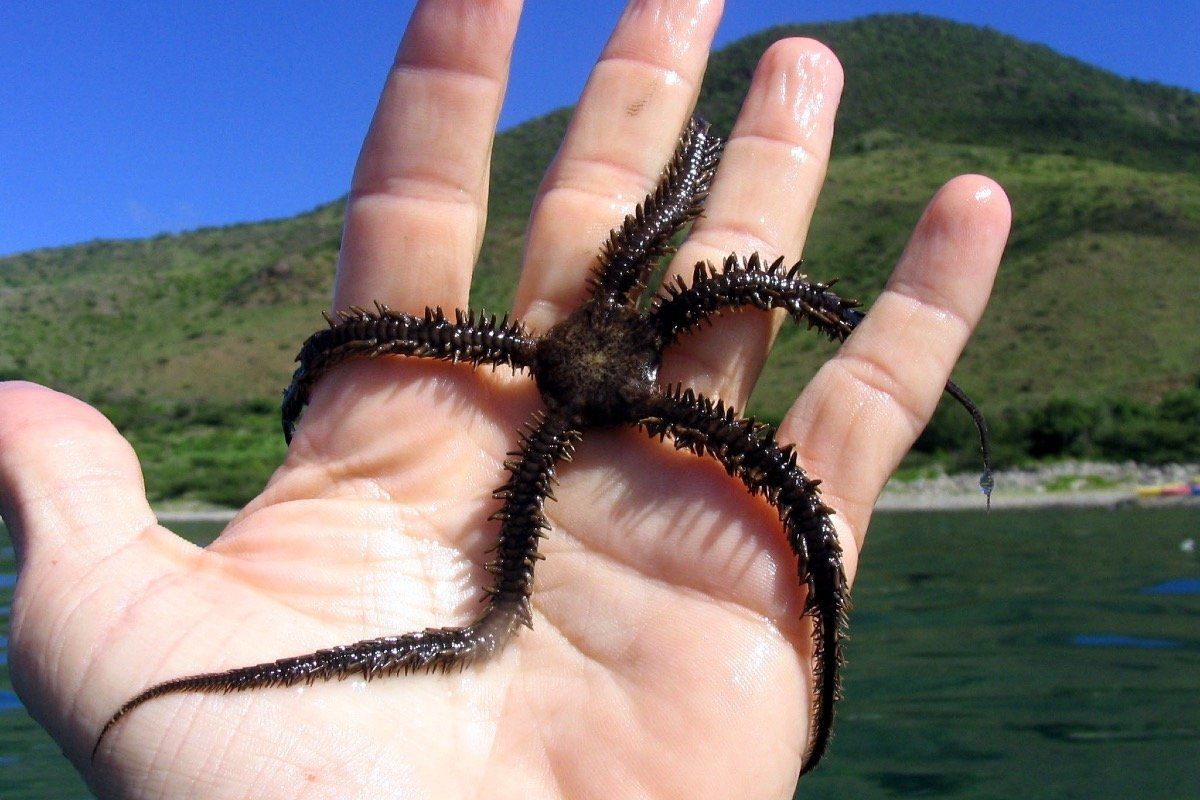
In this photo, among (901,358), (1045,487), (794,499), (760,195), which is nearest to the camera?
(794,499)

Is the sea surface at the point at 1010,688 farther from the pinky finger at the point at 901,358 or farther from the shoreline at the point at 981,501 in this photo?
the shoreline at the point at 981,501

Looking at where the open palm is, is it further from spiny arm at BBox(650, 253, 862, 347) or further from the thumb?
spiny arm at BBox(650, 253, 862, 347)

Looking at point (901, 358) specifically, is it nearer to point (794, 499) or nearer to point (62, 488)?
point (794, 499)

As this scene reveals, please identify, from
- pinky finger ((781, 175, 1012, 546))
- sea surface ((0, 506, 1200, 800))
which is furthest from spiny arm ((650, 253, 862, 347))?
sea surface ((0, 506, 1200, 800))

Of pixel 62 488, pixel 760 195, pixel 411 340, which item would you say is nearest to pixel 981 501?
pixel 760 195

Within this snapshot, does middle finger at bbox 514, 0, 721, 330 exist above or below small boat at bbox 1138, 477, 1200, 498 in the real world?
above

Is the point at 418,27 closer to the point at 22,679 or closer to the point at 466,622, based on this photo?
the point at 466,622
